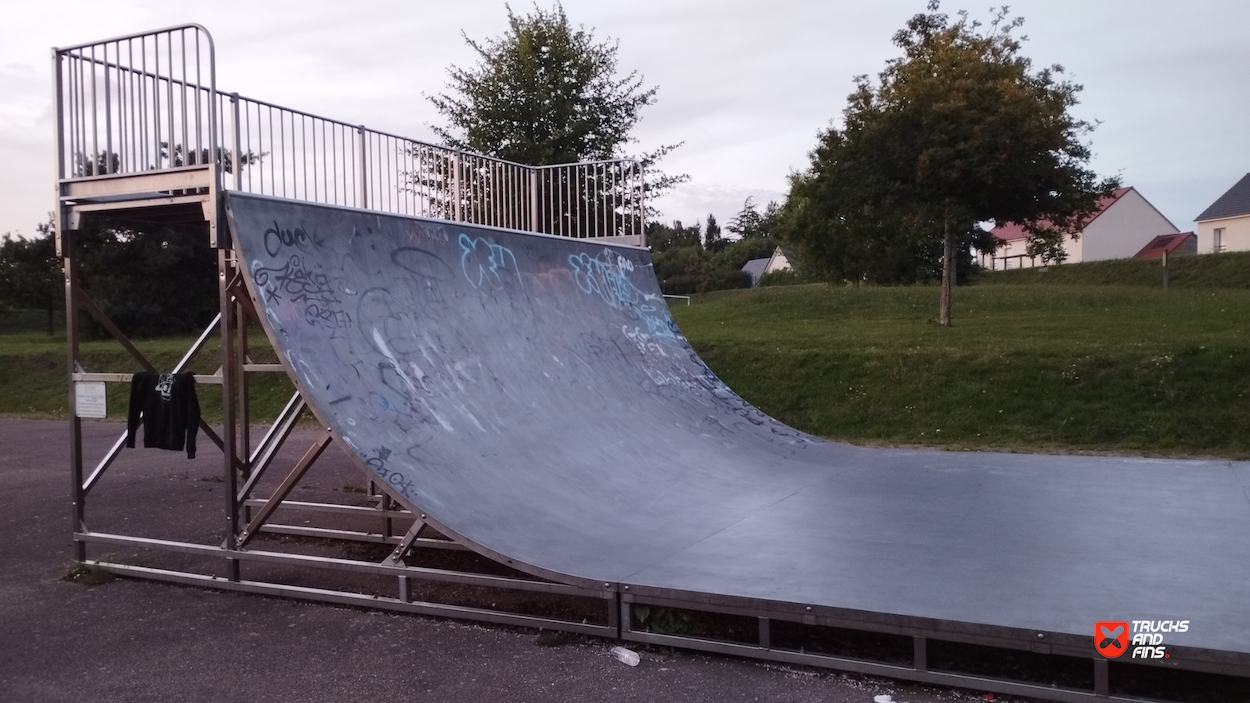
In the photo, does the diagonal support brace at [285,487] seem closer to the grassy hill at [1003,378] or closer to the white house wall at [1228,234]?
the grassy hill at [1003,378]

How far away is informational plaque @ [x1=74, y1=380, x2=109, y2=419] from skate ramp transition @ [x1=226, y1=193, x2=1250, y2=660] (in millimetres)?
1846

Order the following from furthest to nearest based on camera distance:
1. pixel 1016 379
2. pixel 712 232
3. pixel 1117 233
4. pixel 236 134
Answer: pixel 712 232
pixel 1117 233
pixel 1016 379
pixel 236 134

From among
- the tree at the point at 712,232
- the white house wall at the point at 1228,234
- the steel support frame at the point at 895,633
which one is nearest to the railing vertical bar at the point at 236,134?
the steel support frame at the point at 895,633

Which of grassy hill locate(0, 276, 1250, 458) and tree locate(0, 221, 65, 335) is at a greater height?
tree locate(0, 221, 65, 335)

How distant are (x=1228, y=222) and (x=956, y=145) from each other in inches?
1617

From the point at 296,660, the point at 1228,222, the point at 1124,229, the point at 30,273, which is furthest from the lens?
the point at 1124,229

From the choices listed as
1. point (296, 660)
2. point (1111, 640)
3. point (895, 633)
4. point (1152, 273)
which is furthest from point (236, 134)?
point (1152, 273)

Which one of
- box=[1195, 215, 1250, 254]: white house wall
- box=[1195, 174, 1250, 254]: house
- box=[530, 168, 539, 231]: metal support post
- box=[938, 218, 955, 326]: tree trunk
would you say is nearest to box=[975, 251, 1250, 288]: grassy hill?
box=[1195, 215, 1250, 254]: white house wall

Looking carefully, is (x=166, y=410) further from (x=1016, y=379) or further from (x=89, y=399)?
(x=1016, y=379)

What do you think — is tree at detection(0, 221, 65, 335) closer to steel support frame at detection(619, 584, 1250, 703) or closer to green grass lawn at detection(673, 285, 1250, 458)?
green grass lawn at detection(673, 285, 1250, 458)

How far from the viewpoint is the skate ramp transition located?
465 cm

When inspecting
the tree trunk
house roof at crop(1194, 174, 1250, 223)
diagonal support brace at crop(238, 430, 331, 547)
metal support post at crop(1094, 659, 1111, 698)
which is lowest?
metal support post at crop(1094, 659, 1111, 698)

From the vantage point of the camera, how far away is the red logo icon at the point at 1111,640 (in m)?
3.70

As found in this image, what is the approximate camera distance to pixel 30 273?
1200 inches
